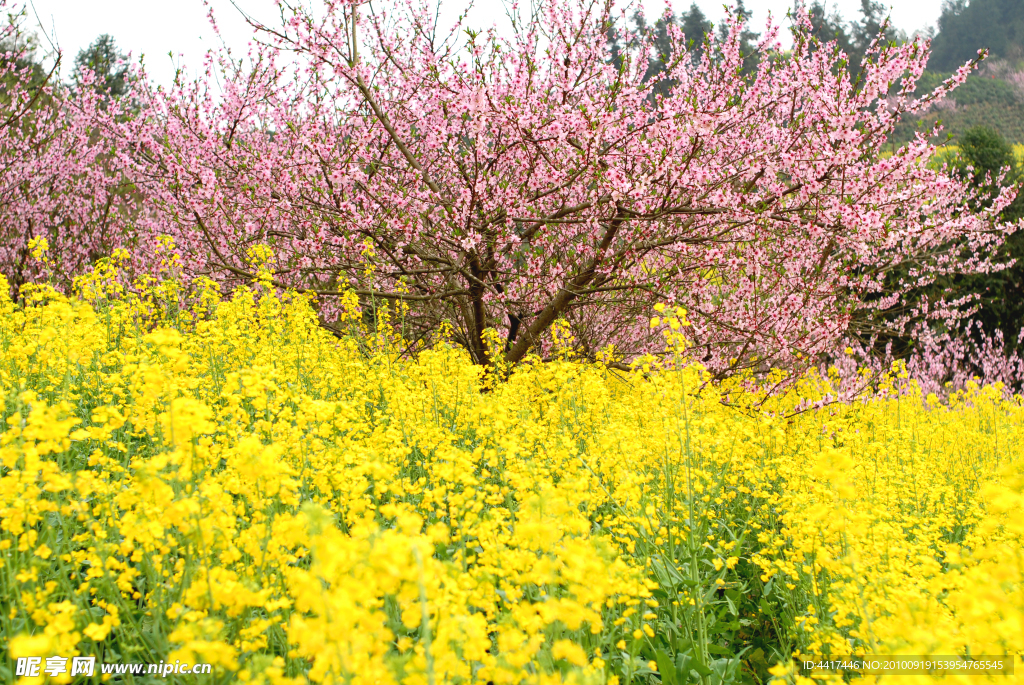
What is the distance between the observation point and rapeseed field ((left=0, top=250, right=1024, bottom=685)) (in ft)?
6.55

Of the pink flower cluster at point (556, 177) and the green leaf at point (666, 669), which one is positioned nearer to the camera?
the green leaf at point (666, 669)

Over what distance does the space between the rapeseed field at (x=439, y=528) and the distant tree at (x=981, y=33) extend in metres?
72.4

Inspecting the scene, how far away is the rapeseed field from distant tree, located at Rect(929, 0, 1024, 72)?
72.4 metres

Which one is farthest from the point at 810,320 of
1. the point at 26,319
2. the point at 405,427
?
the point at 26,319

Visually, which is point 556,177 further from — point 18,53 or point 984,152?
point 984,152

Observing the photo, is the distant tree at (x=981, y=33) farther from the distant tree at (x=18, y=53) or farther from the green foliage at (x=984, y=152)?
the distant tree at (x=18, y=53)

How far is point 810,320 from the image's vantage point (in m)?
6.95

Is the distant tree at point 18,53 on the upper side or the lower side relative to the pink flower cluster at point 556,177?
upper

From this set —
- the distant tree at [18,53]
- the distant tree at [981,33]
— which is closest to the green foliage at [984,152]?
the distant tree at [18,53]

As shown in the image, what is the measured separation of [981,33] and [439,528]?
8299 cm

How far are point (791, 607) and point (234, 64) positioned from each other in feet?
29.8

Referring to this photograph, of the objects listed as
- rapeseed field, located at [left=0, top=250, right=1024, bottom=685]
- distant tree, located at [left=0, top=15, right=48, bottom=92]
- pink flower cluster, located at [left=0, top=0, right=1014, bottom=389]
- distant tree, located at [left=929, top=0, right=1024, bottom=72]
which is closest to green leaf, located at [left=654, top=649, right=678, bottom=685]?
rapeseed field, located at [left=0, top=250, right=1024, bottom=685]

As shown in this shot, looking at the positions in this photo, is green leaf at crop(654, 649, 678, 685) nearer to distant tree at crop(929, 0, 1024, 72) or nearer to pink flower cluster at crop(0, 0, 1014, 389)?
pink flower cluster at crop(0, 0, 1014, 389)

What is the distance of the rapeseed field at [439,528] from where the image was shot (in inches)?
78.6
